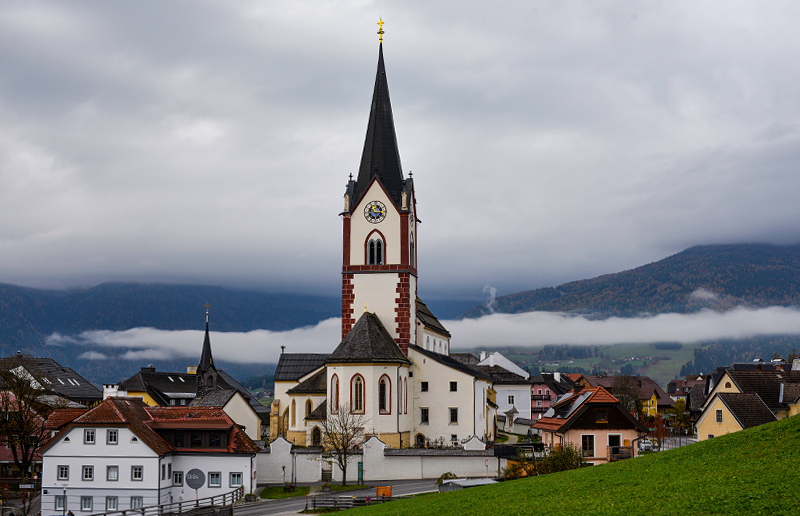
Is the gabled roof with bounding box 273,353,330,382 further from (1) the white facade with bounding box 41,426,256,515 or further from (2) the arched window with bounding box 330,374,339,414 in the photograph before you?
(1) the white facade with bounding box 41,426,256,515

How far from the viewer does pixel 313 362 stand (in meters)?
99.2

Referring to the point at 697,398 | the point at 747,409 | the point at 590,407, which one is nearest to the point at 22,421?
the point at 590,407

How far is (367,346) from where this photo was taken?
2881 inches

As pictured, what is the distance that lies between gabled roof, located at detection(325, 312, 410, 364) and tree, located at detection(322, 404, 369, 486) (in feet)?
13.9

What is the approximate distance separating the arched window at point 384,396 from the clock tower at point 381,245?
20.8 feet

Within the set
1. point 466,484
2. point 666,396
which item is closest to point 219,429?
point 466,484

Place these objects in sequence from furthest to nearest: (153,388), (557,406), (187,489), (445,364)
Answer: (153,388) < (445,364) < (557,406) < (187,489)

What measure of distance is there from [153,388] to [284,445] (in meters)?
93.7

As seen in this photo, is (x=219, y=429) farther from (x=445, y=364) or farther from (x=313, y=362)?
(x=313, y=362)

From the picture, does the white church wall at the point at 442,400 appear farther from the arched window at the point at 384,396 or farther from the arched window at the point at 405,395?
the arched window at the point at 384,396

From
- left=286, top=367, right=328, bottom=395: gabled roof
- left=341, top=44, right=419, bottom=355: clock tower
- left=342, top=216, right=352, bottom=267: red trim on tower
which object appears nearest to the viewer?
left=341, top=44, right=419, bottom=355: clock tower

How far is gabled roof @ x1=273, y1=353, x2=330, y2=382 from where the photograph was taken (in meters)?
95.5

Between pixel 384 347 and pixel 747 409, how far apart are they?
2963 centimetres

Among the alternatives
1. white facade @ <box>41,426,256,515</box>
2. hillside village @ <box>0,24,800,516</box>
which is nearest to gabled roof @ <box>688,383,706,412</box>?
hillside village @ <box>0,24,800,516</box>
